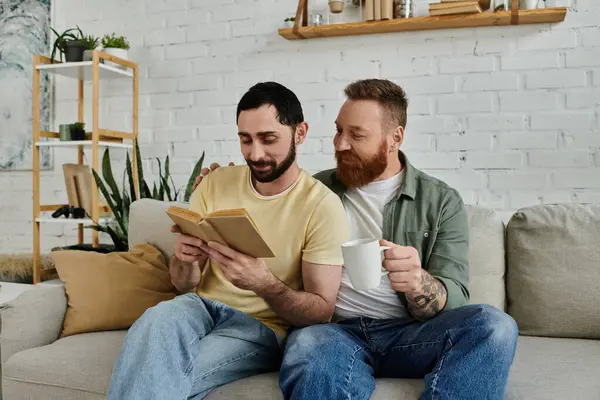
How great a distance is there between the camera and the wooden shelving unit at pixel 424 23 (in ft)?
8.54

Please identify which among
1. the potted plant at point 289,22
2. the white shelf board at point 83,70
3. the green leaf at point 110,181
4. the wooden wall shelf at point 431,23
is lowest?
the green leaf at point 110,181

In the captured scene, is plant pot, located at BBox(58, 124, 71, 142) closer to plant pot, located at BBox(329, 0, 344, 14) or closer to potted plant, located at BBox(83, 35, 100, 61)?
potted plant, located at BBox(83, 35, 100, 61)

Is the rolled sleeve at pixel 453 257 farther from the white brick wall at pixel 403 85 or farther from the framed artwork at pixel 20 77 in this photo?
the framed artwork at pixel 20 77

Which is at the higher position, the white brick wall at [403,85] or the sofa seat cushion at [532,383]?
the white brick wall at [403,85]

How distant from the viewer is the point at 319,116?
306 centimetres

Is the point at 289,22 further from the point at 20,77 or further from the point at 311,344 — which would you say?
the point at 311,344

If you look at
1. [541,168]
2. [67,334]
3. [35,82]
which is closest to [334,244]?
[67,334]

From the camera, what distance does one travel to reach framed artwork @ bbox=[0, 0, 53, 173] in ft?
11.8

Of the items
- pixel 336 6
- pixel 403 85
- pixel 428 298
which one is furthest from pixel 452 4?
pixel 428 298

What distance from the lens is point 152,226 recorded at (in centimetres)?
223

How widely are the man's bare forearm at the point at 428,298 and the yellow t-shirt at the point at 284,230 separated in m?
0.23

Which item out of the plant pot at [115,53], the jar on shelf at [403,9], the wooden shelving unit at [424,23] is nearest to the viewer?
the wooden shelving unit at [424,23]

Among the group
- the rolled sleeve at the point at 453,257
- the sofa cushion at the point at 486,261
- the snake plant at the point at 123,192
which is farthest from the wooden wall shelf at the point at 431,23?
the rolled sleeve at the point at 453,257

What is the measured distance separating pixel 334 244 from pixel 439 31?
152cm
